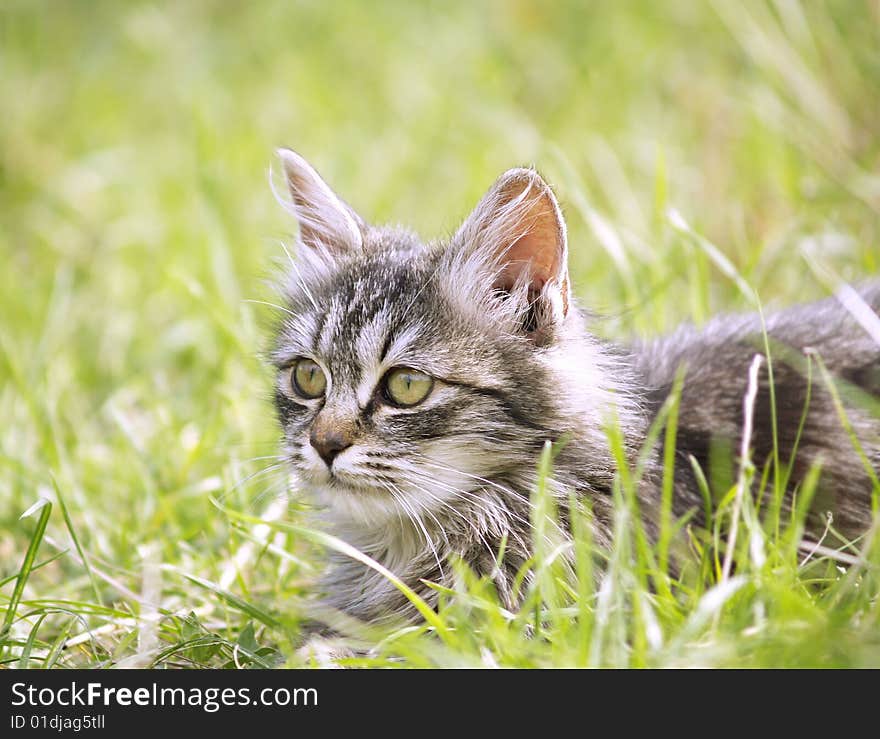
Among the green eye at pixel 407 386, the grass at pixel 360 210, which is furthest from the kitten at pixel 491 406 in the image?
the grass at pixel 360 210

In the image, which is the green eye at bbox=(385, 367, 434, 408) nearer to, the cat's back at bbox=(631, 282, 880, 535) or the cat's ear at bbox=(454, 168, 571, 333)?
the cat's ear at bbox=(454, 168, 571, 333)

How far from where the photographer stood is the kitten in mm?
2646

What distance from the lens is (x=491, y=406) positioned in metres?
2.65

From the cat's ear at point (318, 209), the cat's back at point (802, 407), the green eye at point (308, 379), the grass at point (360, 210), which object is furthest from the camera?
the cat's ear at point (318, 209)

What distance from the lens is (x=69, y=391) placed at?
180 inches

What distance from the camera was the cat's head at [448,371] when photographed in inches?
104

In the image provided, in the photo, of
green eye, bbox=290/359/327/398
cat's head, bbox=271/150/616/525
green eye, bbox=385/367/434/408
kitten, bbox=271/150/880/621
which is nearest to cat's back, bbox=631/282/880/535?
kitten, bbox=271/150/880/621

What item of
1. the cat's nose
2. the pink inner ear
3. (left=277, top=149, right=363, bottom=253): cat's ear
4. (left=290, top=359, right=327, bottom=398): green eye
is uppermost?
(left=277, top=149, right=363, bottom=253): cat's ear

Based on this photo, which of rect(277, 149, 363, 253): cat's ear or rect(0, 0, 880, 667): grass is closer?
rect(0, 0, 880, 667): grass

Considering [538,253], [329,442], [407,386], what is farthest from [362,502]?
[538,253]

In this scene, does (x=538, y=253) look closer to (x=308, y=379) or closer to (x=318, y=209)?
(x=308, y=379)

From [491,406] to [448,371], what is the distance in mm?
139

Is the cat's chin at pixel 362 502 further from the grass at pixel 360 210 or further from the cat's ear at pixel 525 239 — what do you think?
the cat's ear at pixel 525 239

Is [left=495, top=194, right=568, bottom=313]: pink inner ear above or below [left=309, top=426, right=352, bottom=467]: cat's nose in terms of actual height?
above
